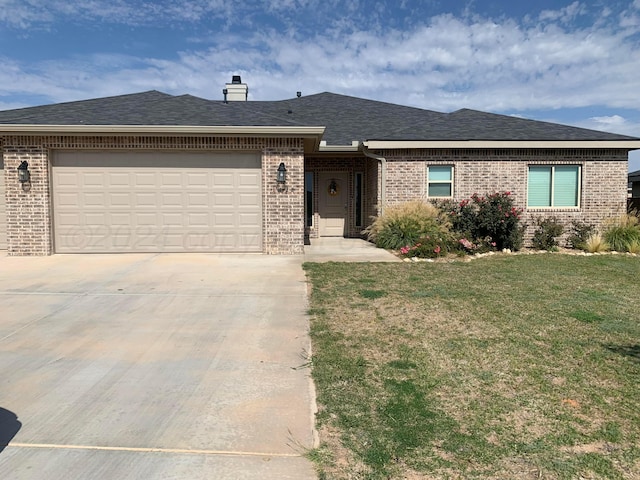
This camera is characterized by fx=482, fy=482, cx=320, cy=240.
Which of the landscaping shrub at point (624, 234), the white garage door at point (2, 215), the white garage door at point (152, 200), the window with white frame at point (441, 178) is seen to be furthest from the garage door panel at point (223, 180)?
the landscaping shrub at point (624, 234)

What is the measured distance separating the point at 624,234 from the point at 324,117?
1065cm

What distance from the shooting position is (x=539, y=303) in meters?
6.71

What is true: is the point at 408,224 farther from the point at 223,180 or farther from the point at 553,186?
the point at 553,186

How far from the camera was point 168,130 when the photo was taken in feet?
35.8

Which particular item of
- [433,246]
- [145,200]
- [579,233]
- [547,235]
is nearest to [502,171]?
[547,235]

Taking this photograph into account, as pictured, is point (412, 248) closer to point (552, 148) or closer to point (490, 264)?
point (490, 264)

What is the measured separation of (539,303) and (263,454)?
16.8 ft

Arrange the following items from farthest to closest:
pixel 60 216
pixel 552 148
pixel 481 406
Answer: pixel 552 148 → pixel 60 216 → pixel 481 406

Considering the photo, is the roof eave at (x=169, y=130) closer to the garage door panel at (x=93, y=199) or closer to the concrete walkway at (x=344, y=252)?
the garage door panel at (x=93, y=199)

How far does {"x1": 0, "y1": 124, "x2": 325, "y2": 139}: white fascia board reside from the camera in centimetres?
1065

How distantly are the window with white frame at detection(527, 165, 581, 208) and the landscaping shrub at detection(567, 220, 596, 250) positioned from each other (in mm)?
619

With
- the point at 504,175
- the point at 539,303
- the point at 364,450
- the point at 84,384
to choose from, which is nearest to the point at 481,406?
the point at 364,450

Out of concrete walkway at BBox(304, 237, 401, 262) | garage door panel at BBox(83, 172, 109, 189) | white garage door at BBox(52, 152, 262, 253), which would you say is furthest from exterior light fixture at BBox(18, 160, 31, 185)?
concrete walkway at BBox(304, 237, 401, 262)

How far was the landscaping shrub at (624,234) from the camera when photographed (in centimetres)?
1292
